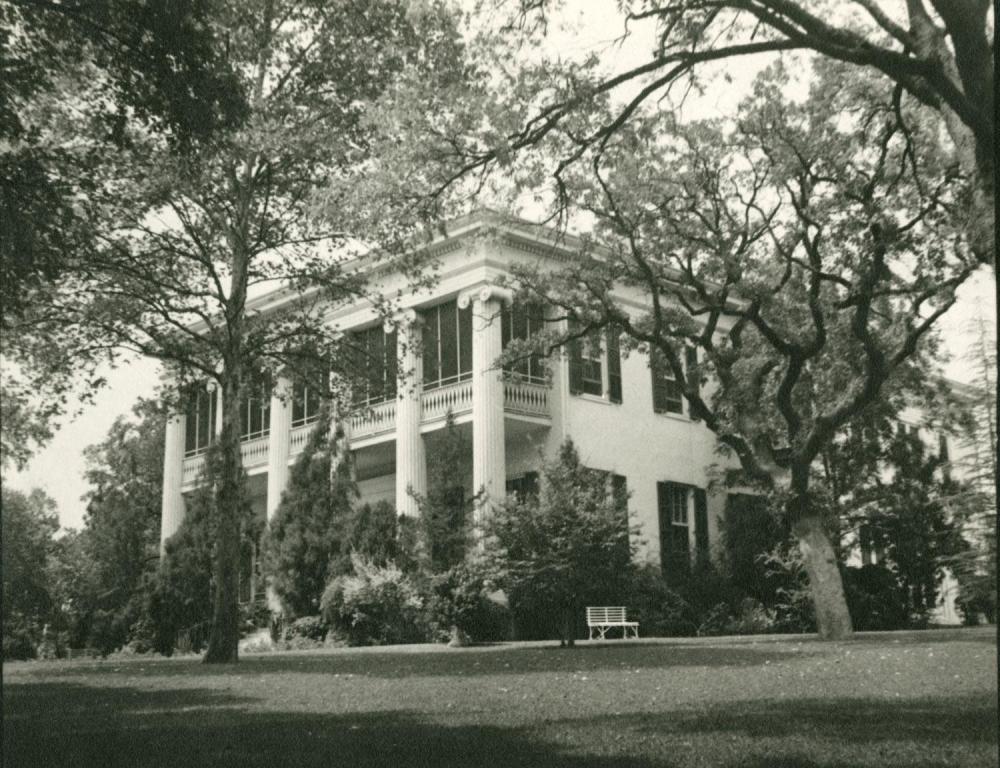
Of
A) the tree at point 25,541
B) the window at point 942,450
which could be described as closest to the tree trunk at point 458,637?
the tree at point 25,541

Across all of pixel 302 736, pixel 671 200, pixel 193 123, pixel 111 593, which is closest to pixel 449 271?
pixel 671 200

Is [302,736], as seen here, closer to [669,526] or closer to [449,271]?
[449,271]

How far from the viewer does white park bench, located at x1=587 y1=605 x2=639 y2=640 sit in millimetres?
20688

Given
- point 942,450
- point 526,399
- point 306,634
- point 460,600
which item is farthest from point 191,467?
point 942,450

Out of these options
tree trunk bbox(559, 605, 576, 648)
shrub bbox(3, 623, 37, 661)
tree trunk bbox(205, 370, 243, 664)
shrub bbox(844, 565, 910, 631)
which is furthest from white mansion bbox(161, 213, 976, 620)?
shrub bbox(3, 623, 37, 661)

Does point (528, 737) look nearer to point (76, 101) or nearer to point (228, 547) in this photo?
point (76, 101)

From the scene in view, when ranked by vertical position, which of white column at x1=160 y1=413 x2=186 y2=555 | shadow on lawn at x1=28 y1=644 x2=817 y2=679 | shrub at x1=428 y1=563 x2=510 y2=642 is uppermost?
white column at x1=160 y1=413 x2=186 y2=555

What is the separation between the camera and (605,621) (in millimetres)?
20781

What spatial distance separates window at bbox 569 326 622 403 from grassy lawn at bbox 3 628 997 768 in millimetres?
13662

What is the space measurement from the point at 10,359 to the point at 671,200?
11692mm

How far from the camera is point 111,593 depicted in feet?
64.0

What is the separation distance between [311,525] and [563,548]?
825cm

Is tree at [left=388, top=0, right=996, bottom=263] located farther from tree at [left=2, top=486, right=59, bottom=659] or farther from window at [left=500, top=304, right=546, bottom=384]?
window at [left=500, top=304, right=546, bottom=384]

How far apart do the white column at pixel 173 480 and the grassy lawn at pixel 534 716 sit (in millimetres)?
16750
